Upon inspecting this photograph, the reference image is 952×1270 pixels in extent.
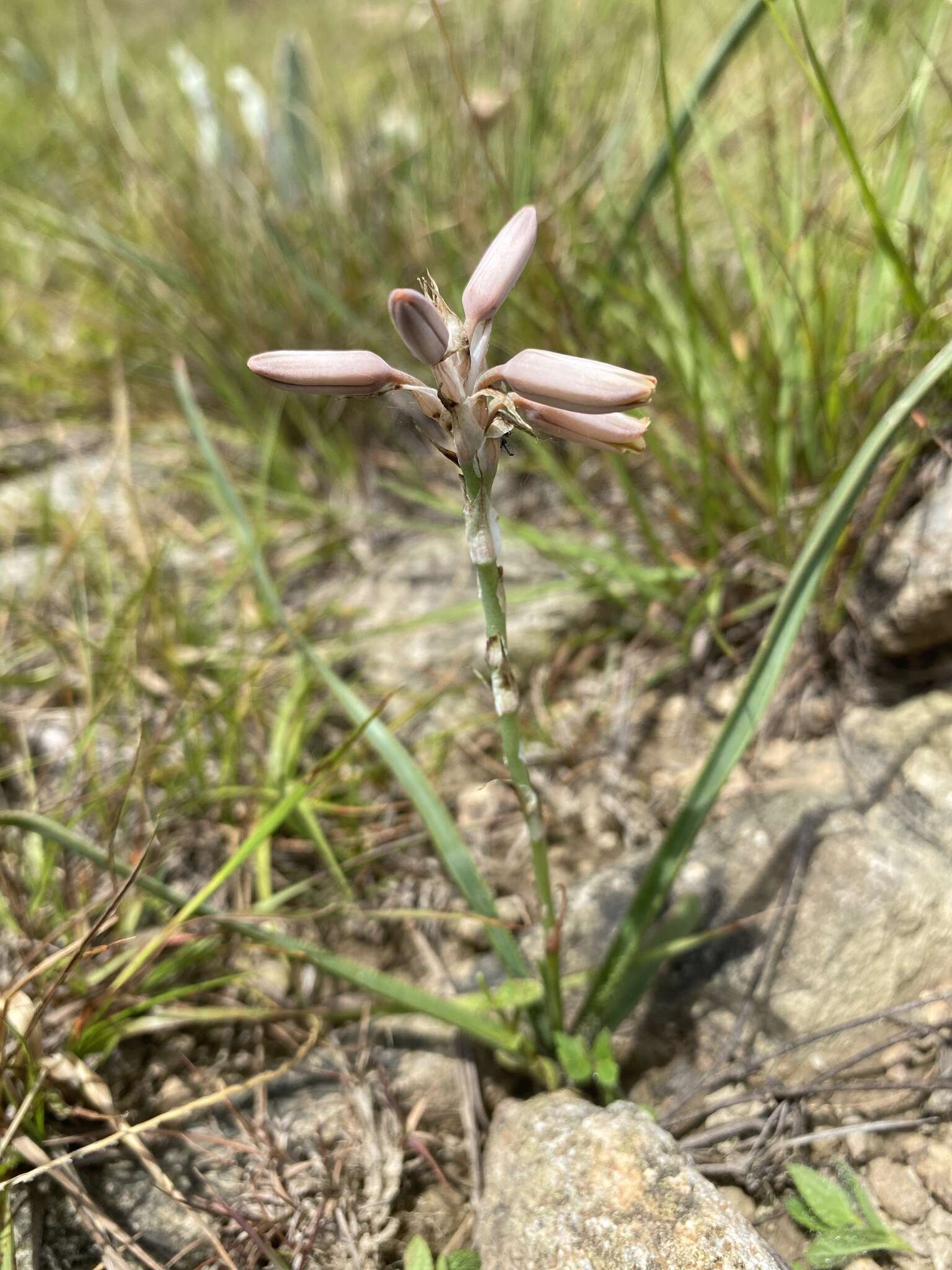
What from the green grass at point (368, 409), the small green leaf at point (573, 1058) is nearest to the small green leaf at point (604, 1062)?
the small green leaf at point (573, 1058)

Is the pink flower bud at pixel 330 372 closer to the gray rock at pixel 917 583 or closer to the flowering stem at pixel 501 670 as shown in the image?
the flowering stem at pixel 501 670

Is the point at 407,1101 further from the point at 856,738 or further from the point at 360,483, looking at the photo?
the point at 360,483

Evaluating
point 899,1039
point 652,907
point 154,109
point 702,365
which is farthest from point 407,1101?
point 154,109

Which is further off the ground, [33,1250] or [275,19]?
[275,19]

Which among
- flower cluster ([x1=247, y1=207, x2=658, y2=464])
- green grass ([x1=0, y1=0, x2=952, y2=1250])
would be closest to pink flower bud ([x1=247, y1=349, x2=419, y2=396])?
flower cluster ([x1=247, y1=207, x2=658, y2=464])

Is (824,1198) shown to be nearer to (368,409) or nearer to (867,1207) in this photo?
(867,1207)

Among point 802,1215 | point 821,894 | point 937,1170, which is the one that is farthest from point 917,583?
point 802,1215
